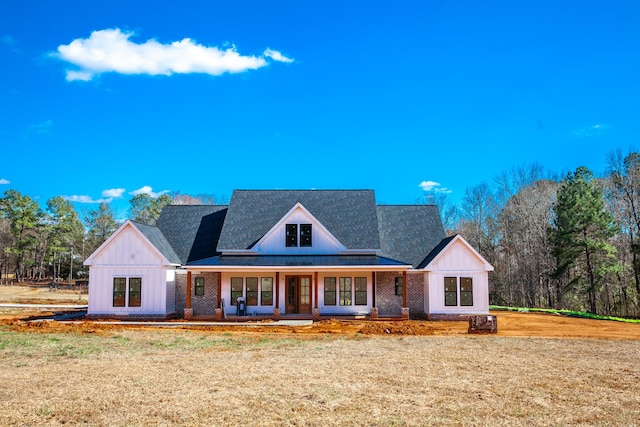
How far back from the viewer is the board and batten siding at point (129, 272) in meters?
26.8

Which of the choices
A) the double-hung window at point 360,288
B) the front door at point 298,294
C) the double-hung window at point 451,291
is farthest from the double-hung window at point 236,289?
the double-hung window at point 451,291

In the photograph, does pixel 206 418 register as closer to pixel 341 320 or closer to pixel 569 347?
pixel 569 347

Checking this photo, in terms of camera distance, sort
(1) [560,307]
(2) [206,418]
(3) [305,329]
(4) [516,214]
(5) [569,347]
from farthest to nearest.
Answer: (4) [516,214]
(1) [560,307]
(3) [305,329]
(5) [569,347]
(2) [206,418]

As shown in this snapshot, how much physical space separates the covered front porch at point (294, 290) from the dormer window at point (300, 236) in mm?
966

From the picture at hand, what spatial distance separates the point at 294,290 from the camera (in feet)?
91.9

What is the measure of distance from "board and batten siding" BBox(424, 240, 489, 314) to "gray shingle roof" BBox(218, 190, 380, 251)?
3.50m

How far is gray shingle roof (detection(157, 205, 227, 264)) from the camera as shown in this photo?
29.9 metres

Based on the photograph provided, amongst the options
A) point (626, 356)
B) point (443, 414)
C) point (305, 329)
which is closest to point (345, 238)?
point (305, 329)

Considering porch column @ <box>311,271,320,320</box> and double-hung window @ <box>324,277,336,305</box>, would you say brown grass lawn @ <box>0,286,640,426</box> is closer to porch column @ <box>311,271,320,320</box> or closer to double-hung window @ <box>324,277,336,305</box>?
porch column @ <box>311,271,320,320</box>

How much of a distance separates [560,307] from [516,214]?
34.5 ft

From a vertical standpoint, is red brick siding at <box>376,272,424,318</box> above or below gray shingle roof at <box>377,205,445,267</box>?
below

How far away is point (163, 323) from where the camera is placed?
2433cm

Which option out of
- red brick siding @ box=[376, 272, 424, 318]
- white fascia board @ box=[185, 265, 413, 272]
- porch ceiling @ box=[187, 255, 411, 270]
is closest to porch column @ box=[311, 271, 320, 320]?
porch ceiling @ box=[187, 255, 411, 270]

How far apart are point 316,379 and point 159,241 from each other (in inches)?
779
